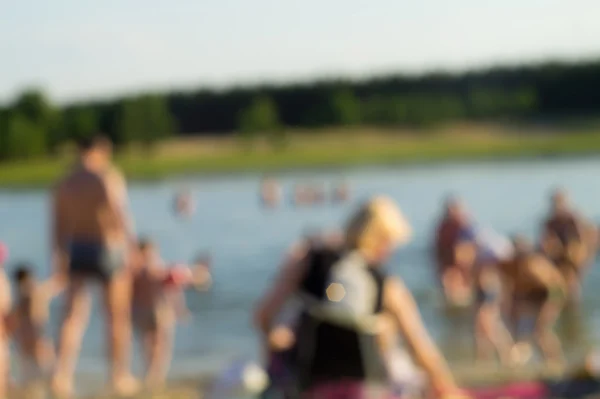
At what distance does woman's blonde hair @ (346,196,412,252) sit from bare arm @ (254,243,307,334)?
0.17 m

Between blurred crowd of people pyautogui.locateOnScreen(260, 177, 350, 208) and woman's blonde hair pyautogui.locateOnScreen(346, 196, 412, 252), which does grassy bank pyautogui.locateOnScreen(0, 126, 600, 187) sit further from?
woman's blonde hair pyautogui.locateOnScreen(346, 196, 412, 252)

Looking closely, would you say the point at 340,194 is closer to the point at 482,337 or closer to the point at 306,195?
the point at 306,195

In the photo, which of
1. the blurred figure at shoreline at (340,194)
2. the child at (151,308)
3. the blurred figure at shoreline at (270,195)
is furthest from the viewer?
the blurred figure at shoreline at (340,194)

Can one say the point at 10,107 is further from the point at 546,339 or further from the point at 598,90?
the point at 598,90

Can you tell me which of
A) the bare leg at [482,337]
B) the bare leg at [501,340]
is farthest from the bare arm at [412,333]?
the bare leg at [482,337]

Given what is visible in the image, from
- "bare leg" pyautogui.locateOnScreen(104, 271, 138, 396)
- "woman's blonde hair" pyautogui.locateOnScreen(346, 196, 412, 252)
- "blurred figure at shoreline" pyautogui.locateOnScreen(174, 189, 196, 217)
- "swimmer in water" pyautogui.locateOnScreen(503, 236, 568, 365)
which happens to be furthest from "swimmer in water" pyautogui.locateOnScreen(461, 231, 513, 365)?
"blurred figure at shoreline" pyautogui.locateOnScreen(174, 189, 196, 217)

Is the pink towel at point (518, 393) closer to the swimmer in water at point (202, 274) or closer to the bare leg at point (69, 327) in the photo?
the bare leg at point (69, 327)

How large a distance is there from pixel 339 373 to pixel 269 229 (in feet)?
64.9

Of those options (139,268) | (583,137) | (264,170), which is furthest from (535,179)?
(139,268)

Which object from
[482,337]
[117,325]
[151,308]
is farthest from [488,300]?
[117,325]

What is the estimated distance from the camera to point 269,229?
74.4 ft

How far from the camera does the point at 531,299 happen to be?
7.73m

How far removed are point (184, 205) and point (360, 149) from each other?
7.50 metres

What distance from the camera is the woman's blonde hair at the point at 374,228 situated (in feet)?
9.36
